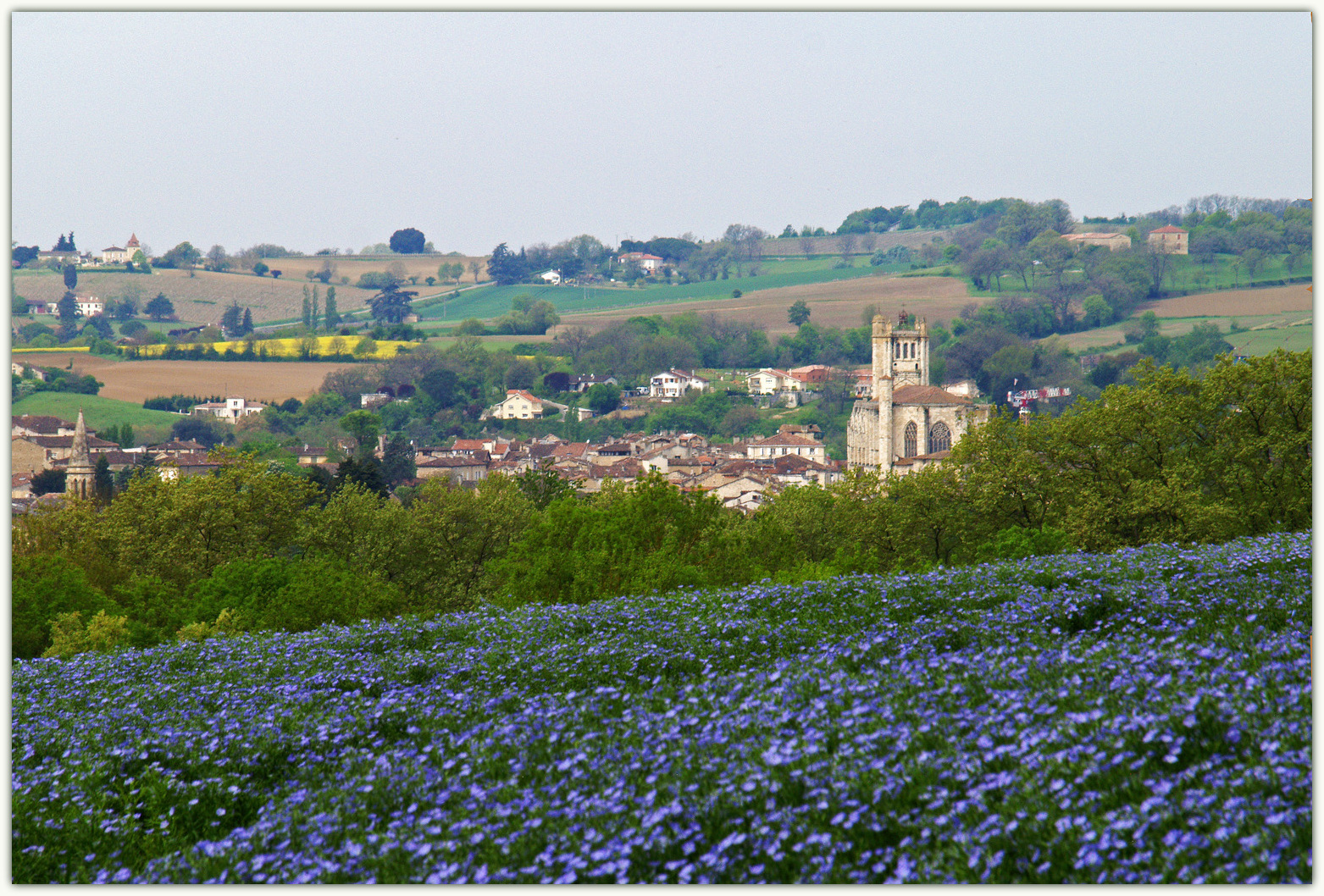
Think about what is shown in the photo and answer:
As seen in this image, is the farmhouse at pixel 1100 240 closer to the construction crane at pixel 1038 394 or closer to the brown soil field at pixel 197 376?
the construction crane at pixel 1038 394

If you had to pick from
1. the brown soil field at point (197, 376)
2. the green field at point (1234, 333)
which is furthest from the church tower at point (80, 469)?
the green field at point (1234, 333)

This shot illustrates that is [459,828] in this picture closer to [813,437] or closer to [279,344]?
[813,437]

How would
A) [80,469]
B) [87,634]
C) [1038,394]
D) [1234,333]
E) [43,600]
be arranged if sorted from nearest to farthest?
[87,634] → [43,600] → [80,469] → [1234,333] → [1038,394]

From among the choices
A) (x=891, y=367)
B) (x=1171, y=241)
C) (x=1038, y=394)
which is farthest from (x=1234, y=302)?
(x=891, y=367)

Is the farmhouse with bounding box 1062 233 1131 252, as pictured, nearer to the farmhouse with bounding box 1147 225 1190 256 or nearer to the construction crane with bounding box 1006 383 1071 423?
the farmhouse with bounding box 1147 225 1190 256

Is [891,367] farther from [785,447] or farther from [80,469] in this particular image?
[80,469]

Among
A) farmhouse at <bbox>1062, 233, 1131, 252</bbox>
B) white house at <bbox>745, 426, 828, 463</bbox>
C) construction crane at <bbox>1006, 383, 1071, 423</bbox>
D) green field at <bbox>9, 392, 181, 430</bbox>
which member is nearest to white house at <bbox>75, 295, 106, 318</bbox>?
green field at <bbox>9, 392, 181, 430</bbox>

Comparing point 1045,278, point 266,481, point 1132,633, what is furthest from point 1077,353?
point 1132,633
